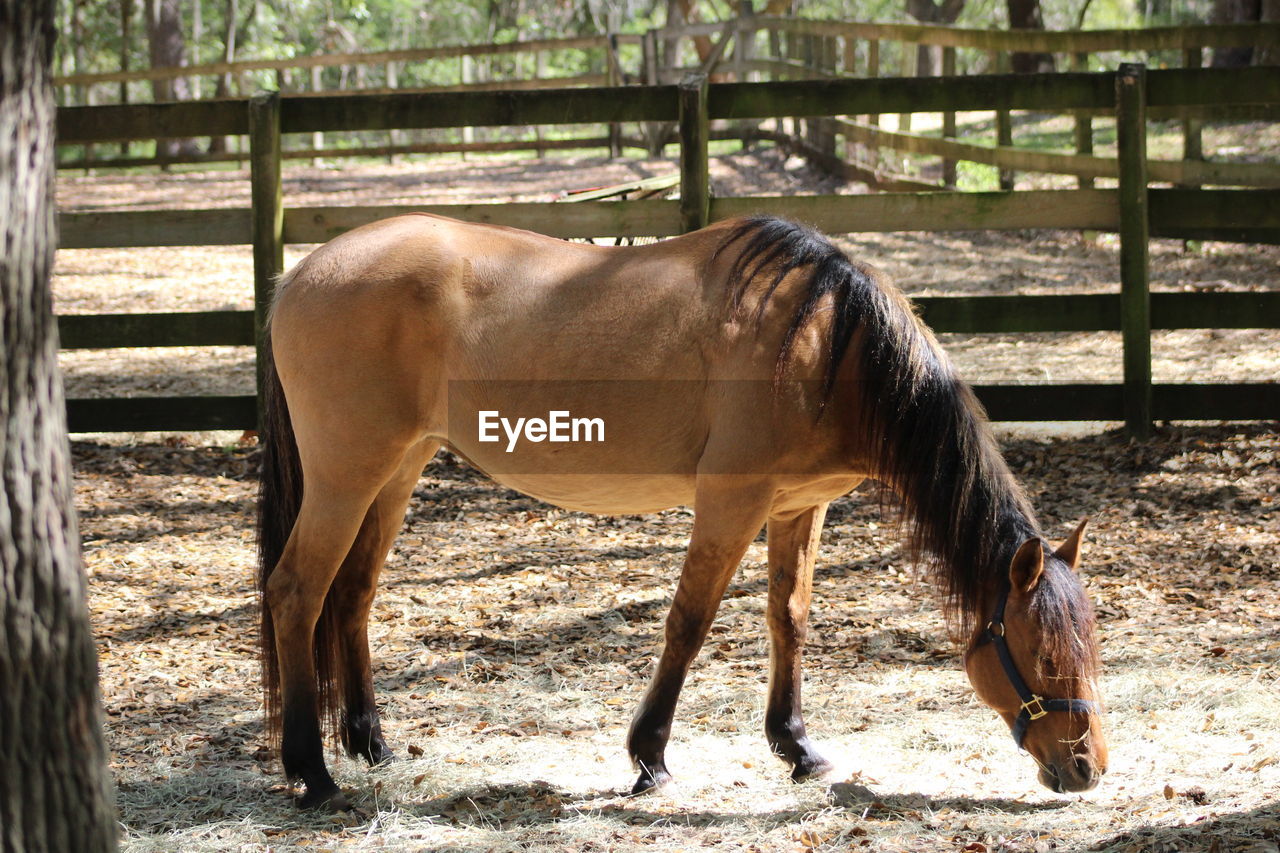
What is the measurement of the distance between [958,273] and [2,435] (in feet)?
31.0

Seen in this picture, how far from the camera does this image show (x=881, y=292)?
360cm

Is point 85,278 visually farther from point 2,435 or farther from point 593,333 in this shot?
point 2,435

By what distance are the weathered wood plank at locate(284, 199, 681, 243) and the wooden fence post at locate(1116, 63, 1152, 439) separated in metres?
2.44

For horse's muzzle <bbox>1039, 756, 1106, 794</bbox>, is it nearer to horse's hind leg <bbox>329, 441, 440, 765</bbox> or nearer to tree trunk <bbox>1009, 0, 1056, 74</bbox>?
horse's hind leg <bbox>329, 441, 440, 765</bbox>

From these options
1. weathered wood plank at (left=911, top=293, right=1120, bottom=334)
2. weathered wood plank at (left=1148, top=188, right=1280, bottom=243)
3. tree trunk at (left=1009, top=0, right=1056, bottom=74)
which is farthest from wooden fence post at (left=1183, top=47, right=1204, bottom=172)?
tree trunk at (left=1009, top=0, right=1056, bottom=74)

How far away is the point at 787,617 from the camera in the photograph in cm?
389

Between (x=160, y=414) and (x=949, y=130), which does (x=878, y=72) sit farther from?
(x=160, y=414)

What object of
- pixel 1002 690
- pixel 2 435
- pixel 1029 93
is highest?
pixel 1029 93

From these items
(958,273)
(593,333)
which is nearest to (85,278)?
(958,273)

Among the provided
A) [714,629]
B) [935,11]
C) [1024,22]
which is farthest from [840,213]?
[935,11]

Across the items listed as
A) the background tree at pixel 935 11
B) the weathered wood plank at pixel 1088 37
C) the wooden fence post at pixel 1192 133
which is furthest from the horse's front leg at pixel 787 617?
the background tree at pixel 935 11

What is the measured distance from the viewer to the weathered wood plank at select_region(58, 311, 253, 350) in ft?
21.9

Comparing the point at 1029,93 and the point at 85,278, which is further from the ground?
the point at 1029,93

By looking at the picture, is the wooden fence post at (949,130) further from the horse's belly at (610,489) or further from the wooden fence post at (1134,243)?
the horse's belly at (610,489)
